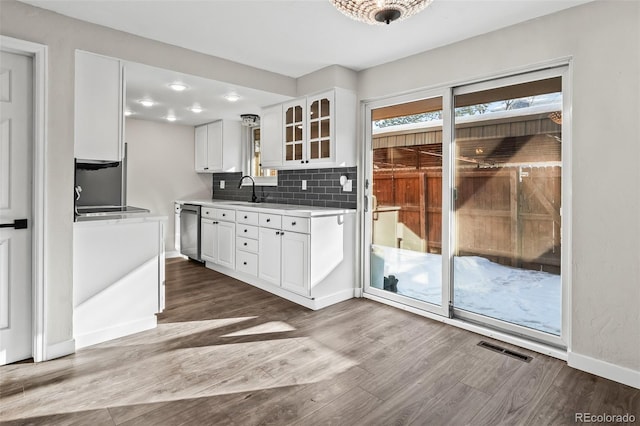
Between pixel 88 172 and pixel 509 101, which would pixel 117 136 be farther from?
pixel 509 101

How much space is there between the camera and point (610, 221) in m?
2.30

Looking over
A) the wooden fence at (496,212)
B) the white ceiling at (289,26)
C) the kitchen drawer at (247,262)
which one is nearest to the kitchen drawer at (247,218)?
the kitchen drawer at (247,262)

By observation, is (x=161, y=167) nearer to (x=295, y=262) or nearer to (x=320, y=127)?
(x=320, y=127)

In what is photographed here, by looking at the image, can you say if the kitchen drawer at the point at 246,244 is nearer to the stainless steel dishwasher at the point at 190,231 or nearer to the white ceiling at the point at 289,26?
the stainless steel dishwasher at the point at 190,231

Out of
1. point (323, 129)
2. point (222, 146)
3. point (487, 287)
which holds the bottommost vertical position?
point (487, 287)

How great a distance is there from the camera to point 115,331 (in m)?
2.80

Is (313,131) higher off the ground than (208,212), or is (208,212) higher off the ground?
(313,131)

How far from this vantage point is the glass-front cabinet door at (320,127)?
3727 millimetres

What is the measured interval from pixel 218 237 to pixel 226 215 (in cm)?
36

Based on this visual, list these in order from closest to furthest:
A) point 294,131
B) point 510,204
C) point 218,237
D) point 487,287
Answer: point 510,204 < point 487,287 < point 294,131 < point 218,237

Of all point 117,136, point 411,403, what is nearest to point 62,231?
point 117,136

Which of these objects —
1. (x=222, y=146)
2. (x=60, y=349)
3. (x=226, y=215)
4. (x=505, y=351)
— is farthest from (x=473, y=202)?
(x=222, y=146)

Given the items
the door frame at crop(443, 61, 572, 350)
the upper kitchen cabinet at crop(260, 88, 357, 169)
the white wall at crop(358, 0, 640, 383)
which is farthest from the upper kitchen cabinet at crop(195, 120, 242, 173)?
the white wall at crop(358, 0, 640, 383)

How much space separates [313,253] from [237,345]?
111 cm
